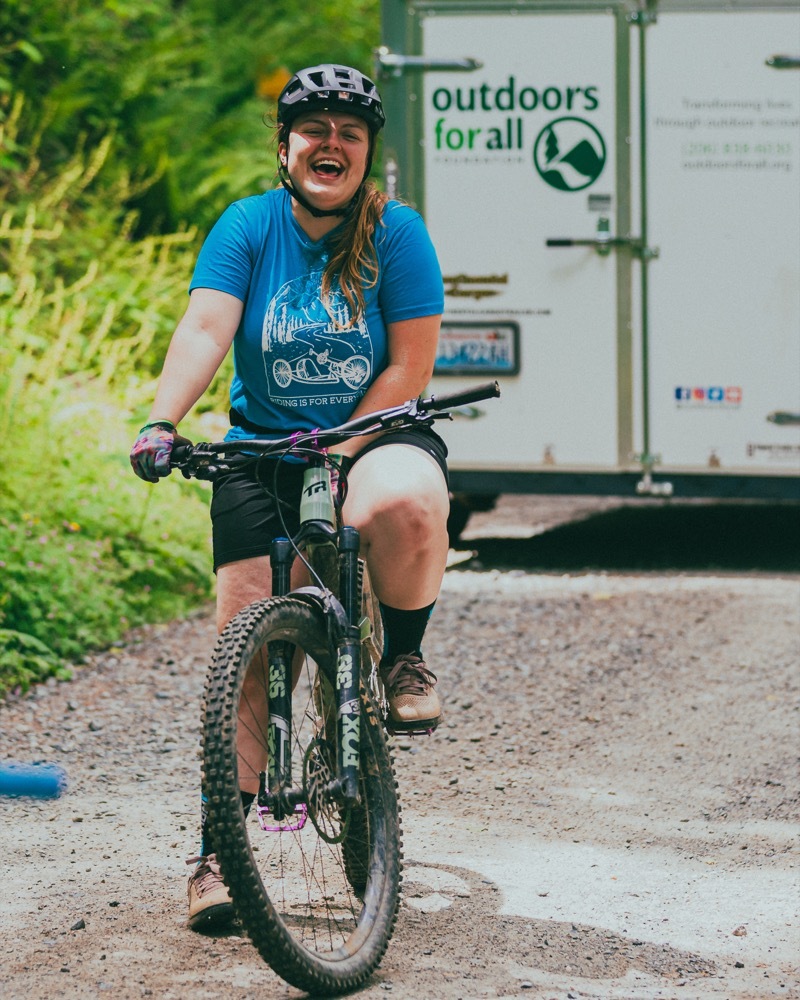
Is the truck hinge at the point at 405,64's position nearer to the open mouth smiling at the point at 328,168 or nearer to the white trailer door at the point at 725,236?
the white trailer door at the point at 725,236

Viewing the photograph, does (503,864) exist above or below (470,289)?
below

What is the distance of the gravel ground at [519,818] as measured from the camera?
12.6ft

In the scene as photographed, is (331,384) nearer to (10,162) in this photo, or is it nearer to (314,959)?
(314,959)

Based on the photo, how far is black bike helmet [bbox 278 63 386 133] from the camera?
4020 mm

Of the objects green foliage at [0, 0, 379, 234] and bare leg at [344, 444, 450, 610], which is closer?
bare leg at [344, 444, 450, 610]

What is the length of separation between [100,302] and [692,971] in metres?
8.60

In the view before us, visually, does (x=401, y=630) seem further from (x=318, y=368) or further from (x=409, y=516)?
(x=318, y=368)

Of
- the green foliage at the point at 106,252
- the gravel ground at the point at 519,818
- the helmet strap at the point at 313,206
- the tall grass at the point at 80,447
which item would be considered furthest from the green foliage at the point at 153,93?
the helmet strap at the point at 313,206

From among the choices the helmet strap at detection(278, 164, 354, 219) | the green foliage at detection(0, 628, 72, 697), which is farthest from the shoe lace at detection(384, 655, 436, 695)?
the green foliage at detection(0, 628, 72, 697)

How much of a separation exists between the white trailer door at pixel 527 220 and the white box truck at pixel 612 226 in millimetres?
10

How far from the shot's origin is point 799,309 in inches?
342

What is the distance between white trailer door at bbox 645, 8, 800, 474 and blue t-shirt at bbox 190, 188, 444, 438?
4804mm

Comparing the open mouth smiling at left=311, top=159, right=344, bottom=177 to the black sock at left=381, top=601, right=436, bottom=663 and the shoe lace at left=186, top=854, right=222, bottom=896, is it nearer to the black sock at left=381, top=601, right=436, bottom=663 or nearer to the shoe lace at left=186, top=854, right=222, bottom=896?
the black sock at left=381, top=601, right=436, bottom=663

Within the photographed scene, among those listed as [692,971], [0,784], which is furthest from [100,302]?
[0,784]
